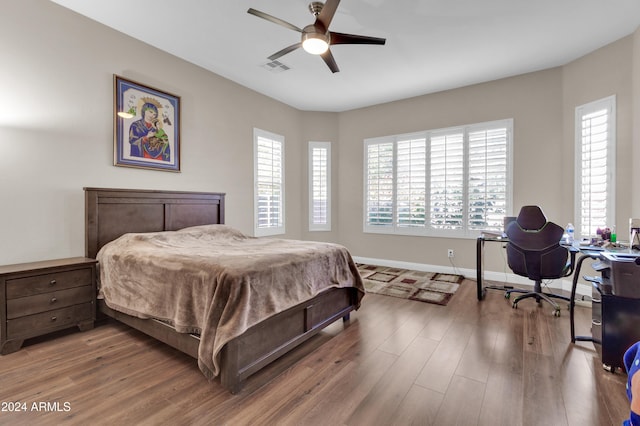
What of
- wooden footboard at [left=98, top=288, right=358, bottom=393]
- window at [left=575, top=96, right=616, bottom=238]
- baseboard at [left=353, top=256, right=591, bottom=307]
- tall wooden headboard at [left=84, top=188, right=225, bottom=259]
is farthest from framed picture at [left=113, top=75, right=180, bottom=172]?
window at [left=575, top=96, right=616, bottom=238]

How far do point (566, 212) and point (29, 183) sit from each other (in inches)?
238

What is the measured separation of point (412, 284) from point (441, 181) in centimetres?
177

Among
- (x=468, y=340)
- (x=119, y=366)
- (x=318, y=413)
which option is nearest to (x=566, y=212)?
(x=468, y=340)

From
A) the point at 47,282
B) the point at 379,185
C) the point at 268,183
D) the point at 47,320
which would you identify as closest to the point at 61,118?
the point at 47,282

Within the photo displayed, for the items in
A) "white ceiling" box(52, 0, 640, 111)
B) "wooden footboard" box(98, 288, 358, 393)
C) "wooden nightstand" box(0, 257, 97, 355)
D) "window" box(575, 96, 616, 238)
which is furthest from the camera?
"window" box(575, 96, 616, 238)

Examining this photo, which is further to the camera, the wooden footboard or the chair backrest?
the chair backrest

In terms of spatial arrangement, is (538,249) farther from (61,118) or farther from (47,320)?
(61,118)

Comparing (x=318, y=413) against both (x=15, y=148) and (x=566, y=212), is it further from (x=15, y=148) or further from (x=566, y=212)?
(x=566, y=212)

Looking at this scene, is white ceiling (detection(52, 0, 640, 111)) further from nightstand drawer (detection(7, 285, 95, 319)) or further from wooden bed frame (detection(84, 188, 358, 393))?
nightstand drawer (detection(7, 285, 95, 319))

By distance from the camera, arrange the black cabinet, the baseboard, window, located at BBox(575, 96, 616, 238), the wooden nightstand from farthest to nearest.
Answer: the baseboard
window, located at BBox(575, 96, 616, 238)
the wooden nightstand
the black cabinet

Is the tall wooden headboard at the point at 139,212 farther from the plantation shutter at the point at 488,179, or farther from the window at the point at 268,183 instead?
the plantation shutter at the point at 488,179

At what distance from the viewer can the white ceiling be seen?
2760mm

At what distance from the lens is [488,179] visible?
173 inches

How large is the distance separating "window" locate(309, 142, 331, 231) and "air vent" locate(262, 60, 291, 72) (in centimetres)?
197
